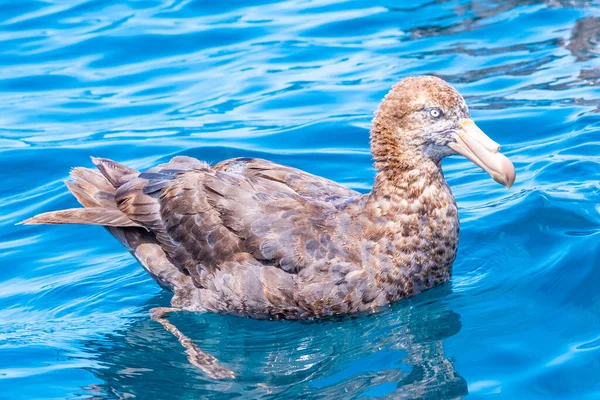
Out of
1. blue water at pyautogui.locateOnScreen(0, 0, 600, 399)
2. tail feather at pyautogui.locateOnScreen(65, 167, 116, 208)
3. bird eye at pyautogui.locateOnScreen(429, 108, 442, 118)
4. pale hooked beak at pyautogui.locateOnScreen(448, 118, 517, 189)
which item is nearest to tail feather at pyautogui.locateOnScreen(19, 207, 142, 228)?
tail feather at pyautogui.locateOnScreen(65, 167, 116, 208)

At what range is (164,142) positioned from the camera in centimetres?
960

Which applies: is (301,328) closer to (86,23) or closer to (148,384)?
(148,384)

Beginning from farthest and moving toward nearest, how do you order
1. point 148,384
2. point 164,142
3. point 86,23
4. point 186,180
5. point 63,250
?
point 86,23 → point 164,142 → point 63,250 → point 186,180 → point 148,384

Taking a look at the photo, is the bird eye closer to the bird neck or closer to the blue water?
the bird neck

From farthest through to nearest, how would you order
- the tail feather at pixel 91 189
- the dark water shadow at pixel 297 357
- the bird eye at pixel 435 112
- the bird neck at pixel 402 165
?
the tail feather at pixel 91 189
the bird neck at pixel 402 165
the bird eye at pixel 435 112
the dark water shadow at pixel 297 357

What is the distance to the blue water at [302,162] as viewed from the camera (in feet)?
18.9

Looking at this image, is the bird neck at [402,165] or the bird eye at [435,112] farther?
the bird neck at [402,165]

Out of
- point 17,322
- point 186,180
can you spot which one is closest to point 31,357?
point 17,322

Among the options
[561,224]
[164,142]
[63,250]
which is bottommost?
[561,224]

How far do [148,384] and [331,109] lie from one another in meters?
4.87

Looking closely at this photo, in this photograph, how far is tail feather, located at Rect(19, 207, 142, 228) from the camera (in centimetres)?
673

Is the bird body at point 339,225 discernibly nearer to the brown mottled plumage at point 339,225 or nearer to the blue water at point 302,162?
the brown mottled plumage at point 339,225

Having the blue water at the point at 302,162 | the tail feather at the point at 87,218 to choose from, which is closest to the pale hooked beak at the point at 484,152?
the blue water at the point at 302,162

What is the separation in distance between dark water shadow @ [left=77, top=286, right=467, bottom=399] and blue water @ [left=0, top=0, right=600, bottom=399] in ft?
0.04
